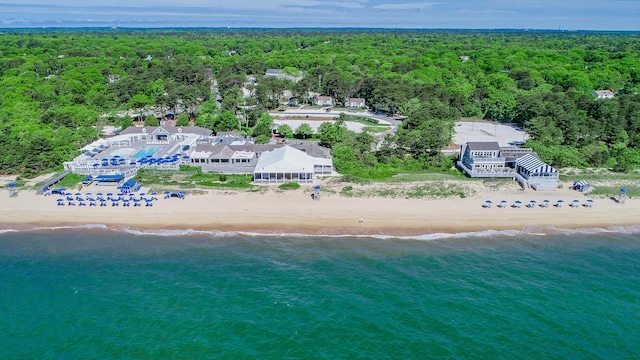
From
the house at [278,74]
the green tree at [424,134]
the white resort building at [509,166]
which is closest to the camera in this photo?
the white resort building at [509,166]

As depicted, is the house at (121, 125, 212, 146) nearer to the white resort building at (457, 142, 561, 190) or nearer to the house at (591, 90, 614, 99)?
the white resort building at (457, 142, 561, 190)

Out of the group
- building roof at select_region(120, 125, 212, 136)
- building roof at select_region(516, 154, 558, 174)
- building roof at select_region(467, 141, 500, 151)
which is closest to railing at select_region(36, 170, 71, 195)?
building roof at select_region(120, 125, 212, 136)

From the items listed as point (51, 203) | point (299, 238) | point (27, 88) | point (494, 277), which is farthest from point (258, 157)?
point (27, 88)

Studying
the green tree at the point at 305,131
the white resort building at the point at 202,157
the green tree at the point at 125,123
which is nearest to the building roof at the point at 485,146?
the white resort building at the point at 202,157

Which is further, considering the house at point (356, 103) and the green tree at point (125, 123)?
the house at point (356, 103)

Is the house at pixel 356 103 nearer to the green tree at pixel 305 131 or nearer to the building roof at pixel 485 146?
the green tree at pixel 305 131
